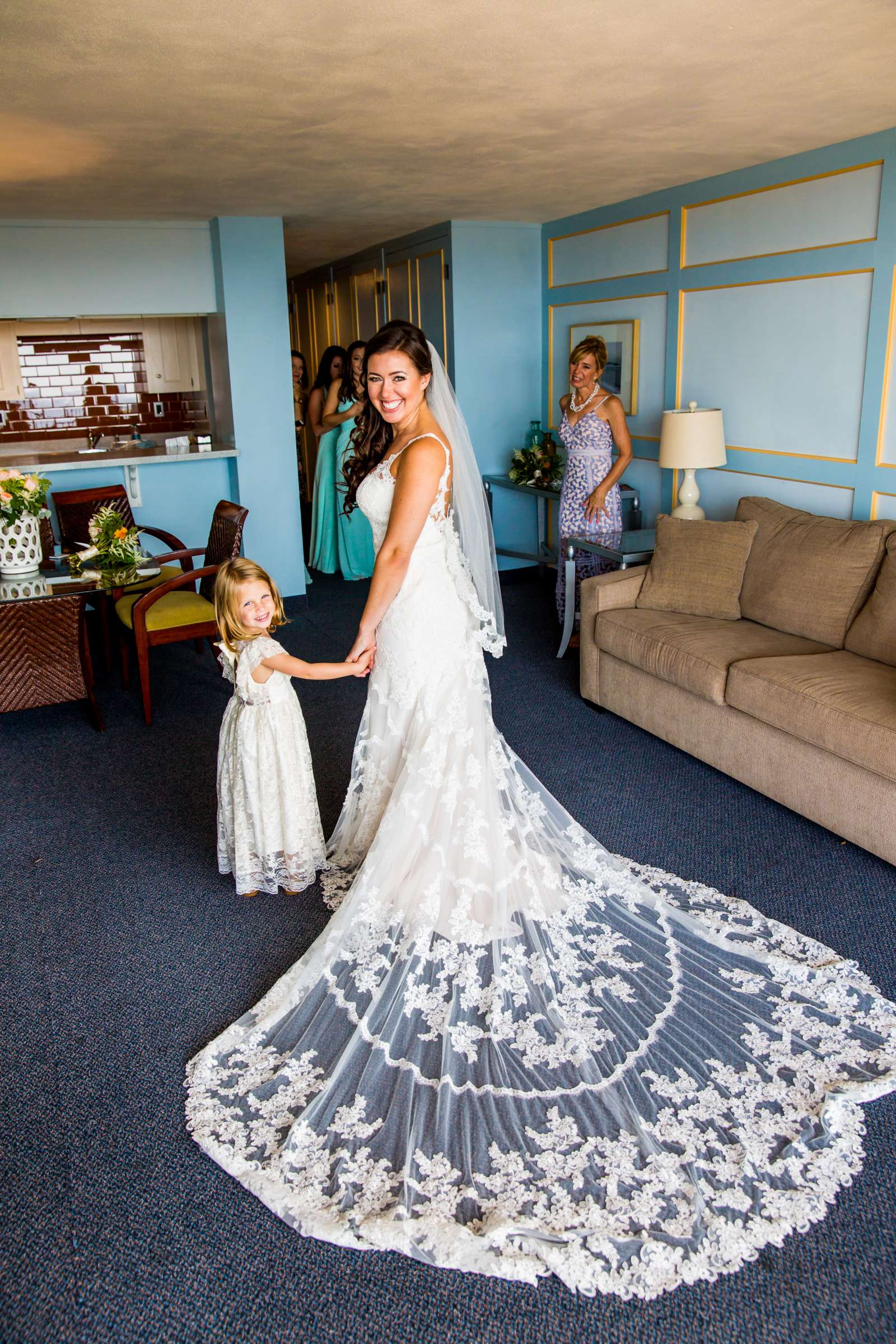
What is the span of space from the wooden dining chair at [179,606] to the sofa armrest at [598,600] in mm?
1803

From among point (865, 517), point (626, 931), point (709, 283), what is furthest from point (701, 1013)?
point (709, 283)

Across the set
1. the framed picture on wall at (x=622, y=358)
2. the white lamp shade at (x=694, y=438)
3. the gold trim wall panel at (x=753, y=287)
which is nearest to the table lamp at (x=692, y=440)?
the white lamp shade at (x=694, y=438)

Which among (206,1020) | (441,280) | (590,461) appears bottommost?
(206,1020)

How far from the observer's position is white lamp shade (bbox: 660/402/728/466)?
16.9 ft

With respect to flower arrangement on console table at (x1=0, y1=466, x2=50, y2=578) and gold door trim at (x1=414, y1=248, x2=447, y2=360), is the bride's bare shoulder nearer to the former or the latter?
flower arrangement on console table at (x1=0, y1=466, x2=50, y2=578)

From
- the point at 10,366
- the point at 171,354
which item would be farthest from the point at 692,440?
the point at 10,366

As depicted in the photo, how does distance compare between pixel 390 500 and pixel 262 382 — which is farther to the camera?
pixel 262 382

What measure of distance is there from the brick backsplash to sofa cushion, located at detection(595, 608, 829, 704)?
4.47 meters

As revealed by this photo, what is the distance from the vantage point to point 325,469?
7949 millimetres

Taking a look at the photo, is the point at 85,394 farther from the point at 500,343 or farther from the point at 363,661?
the point at 363,661

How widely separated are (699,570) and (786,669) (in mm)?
1005

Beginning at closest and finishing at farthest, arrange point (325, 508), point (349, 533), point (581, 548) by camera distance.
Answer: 1. point (581, 548)
2. point (349, 533)
3. point (325, 508)

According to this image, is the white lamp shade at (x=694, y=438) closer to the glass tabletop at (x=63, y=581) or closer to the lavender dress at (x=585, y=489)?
the lavender dress at (x=585, y=489)

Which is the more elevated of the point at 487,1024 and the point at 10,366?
the point at 10,366
